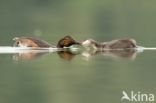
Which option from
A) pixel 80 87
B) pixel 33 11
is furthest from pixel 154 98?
pixel 33 11

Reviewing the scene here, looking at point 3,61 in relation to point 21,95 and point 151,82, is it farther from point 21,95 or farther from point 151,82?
point 151,82

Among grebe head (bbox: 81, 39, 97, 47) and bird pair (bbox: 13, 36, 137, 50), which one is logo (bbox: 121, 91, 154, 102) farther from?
grebe head (bbox: 81, 39, 97, 47)

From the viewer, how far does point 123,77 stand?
450 cm

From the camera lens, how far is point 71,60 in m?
4.87

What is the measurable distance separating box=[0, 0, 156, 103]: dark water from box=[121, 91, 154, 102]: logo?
0.10 ft

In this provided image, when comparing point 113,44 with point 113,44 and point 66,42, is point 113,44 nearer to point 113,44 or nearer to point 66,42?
point 113,44

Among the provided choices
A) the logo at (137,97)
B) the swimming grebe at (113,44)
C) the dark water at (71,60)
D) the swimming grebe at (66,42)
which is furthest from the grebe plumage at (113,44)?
the logo at (137,97)

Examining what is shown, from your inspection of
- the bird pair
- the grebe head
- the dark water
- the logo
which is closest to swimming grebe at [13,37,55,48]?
the bird pair

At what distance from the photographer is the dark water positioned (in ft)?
13.9

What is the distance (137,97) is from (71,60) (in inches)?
30.2

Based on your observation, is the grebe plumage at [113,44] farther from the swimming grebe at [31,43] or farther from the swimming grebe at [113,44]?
the swimming grebe at [31,43]

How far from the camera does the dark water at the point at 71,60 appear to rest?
4250mm

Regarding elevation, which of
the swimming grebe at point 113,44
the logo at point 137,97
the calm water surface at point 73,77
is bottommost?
the logo at point 137,97

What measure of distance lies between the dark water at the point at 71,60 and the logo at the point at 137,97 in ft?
0.10
